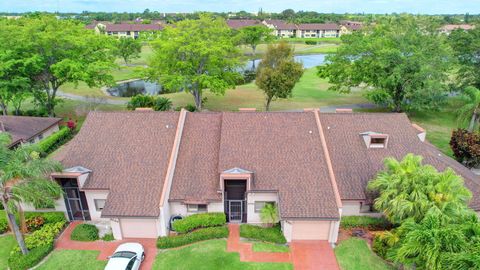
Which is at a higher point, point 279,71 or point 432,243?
point 279,71

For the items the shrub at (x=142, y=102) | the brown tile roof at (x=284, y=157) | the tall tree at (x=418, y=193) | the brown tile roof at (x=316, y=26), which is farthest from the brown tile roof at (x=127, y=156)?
the brown tile roof at (x=316, y=26)

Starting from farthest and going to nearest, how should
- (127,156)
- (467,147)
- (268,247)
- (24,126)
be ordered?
(24,126), (467,147), (127,156), (268,247)

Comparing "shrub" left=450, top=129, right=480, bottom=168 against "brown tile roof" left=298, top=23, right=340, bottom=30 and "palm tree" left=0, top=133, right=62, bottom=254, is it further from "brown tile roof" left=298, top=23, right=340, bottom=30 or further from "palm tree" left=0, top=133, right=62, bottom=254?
"brown tile roof" left=298, top=23, right=340, bottom=30

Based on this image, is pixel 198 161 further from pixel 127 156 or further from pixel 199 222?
pixel 127 156

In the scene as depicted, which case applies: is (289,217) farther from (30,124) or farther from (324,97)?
(324,97)

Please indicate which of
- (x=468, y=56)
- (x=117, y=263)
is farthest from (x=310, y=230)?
(x=468, y=56)

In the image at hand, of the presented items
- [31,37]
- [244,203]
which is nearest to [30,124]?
[31,37]
